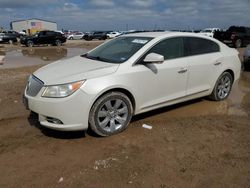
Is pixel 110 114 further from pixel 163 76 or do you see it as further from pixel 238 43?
pixel 238 43

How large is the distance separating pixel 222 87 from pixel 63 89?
154 inches

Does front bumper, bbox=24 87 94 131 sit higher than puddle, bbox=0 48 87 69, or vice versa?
front bumper, bbox=24 87 94 131

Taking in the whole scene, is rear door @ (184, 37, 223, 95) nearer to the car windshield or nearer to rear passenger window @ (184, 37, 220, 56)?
rear passenger window @ (184, 37, 220, 56)

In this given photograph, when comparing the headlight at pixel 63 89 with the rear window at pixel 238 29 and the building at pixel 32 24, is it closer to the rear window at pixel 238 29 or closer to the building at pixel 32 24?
the rear window at pixel 238 29

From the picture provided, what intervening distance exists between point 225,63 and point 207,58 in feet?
2.20

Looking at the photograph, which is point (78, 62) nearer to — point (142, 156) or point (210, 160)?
point (142, 156)

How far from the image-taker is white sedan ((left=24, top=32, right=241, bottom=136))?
4.31 metres

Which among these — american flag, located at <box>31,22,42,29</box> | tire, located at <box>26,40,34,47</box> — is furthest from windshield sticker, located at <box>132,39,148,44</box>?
american flag, located at <box>31,22,42,29</box>

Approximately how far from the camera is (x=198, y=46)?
19.6 feet

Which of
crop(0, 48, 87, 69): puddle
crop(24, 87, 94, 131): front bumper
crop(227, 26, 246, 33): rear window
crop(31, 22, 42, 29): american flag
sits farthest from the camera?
crop(31, 22, 42, 29): american flag

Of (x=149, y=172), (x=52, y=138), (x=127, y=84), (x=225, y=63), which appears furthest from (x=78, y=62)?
(x=225, y=63)

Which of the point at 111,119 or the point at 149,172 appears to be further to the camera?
the point at 111,119

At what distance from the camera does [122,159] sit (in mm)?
3979

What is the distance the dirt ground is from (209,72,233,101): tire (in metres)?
0.72
